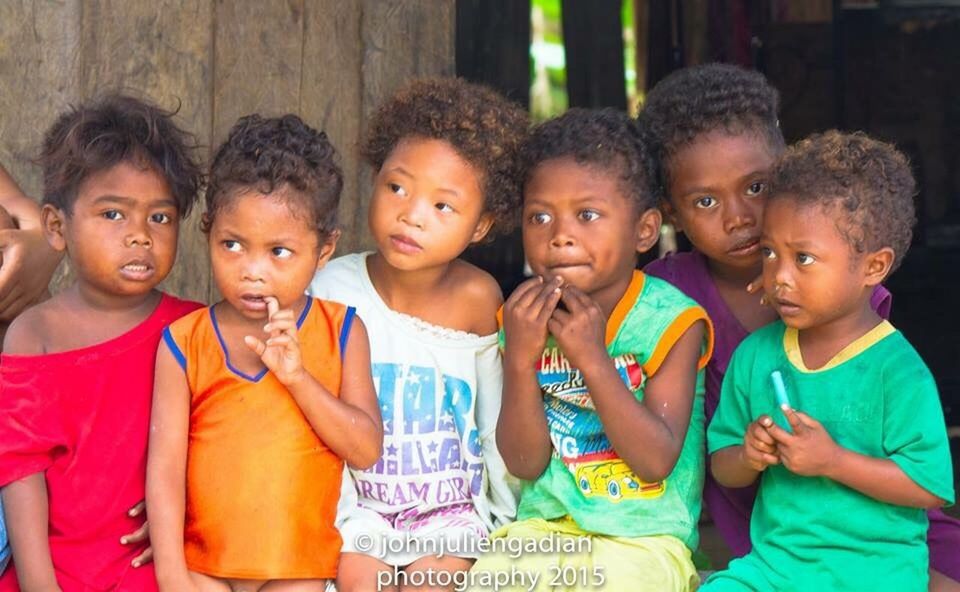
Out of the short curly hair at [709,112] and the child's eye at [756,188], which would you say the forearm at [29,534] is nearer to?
the short curly hair at [709,112]

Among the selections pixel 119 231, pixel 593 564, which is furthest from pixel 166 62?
pixel 593 564

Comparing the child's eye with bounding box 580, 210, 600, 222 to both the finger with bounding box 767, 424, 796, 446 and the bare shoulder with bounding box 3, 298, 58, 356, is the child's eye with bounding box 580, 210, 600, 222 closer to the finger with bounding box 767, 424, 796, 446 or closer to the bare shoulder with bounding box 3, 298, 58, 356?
the finger with bounding box 767, 424, 796, 446

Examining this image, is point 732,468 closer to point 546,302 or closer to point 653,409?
point 653,409

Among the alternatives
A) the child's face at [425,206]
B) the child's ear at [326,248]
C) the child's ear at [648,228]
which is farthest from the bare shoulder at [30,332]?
the child's ear at [648,228]

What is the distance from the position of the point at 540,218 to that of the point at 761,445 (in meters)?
0.70

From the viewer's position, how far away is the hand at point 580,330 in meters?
2.77

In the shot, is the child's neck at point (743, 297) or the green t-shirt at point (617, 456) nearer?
the green t-shirt at point (617, 456)

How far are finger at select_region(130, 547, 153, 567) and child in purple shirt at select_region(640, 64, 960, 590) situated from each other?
4.15 ft

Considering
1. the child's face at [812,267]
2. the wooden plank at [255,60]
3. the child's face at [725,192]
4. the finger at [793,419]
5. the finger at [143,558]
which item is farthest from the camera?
the wooden plank at [255,60]

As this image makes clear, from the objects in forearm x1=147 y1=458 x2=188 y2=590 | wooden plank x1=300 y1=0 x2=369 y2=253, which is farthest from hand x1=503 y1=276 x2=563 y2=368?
wooden plank x1=300 y1=0 x2=369 y2=253

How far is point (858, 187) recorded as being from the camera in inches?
108

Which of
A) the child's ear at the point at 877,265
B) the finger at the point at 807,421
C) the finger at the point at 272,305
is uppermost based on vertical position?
the child's ear at the point at 877,265

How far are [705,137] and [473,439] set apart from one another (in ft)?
2.80

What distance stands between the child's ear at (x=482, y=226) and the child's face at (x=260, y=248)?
0.42 metres
